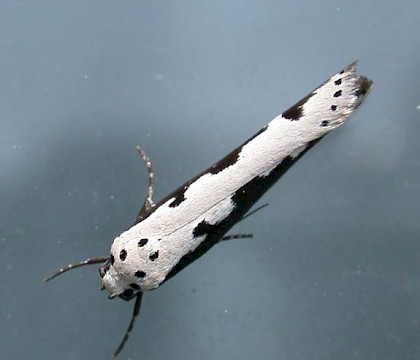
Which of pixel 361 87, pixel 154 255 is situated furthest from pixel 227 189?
pixel 361 87

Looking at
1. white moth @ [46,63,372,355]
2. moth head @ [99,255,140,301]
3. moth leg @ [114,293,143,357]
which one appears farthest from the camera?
moth leg @ [114,293,143,357]

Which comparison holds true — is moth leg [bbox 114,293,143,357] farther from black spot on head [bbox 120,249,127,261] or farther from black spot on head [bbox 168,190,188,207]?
black spot on head [bbox 168,190,188,207]

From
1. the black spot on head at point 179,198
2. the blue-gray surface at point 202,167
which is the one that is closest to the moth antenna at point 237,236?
the blue-gray surface at point 202,167

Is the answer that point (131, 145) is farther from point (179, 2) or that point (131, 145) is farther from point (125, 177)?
point (179, 2)

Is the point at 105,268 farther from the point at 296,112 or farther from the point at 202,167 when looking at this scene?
the point at 296,112

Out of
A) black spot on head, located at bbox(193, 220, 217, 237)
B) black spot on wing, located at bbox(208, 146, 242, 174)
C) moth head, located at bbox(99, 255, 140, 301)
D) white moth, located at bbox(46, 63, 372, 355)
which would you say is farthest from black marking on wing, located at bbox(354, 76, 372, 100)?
moth head, located at bbox(99, 255, 140, 301)

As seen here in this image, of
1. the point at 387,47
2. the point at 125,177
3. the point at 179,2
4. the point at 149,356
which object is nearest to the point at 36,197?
the point at 125,177
